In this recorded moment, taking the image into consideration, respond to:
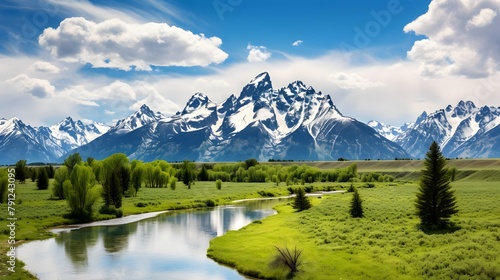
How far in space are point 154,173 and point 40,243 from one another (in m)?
110

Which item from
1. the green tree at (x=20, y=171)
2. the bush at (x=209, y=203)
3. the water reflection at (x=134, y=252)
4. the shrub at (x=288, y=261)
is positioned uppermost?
the green tree at (x=20, y=171)

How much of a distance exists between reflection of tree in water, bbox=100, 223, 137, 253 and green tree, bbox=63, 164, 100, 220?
10894mm

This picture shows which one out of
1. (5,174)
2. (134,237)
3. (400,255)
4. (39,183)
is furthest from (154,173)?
(400,255)

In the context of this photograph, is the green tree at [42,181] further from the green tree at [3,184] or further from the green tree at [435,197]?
the green tree at [435,197]

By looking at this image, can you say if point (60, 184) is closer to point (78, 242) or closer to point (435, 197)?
point (78, 242)

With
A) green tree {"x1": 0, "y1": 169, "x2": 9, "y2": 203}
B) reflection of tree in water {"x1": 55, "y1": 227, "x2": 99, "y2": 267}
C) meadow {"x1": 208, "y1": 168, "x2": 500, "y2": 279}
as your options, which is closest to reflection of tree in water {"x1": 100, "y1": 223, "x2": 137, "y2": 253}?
reflection of tree in water {"x1": 55, "y1": 227, "x2": 99, "y2": 267}

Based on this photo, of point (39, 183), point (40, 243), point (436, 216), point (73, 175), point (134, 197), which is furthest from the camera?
point (39, 183)

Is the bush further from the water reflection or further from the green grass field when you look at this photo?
the green grass field

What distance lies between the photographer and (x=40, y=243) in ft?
215

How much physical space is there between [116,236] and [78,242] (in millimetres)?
6973

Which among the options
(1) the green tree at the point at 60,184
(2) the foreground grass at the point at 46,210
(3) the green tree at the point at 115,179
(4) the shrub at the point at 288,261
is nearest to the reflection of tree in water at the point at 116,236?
(2) the foreground grass at the point at 46,210

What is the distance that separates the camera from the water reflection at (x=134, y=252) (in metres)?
47.8

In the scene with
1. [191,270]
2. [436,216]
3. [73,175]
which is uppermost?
[73,175]

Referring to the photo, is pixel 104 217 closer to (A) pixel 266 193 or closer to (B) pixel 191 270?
(B) pixel 191 270
